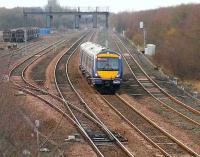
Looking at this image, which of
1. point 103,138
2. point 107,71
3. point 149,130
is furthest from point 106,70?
point 103,138

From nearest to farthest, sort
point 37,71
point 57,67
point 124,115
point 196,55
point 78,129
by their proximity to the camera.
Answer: point 78,129, point 124,115, point 37,71, point 57,67, point 196,55

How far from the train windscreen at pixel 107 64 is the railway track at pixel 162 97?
250cm

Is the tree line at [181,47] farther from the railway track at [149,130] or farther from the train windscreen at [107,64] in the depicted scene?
the railway track at [149,130]

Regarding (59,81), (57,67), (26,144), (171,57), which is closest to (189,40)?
(171,57)

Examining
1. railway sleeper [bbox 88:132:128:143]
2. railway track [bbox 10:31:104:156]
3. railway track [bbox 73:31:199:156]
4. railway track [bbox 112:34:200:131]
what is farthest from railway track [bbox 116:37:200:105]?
railway sleeper [bbox 88:132:128:143]

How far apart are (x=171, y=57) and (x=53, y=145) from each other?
3142 centimetres

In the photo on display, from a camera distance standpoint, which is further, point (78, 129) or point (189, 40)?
point (189, 40)

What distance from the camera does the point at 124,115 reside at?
22.2 m

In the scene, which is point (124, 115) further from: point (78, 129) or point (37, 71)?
point (37, 71)

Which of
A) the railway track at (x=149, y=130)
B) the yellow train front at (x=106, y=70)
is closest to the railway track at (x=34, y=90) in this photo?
the railway track at (x=149, y=130)

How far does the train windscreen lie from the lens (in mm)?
28234

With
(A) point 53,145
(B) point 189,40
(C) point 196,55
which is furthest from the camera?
(B) point 189,40

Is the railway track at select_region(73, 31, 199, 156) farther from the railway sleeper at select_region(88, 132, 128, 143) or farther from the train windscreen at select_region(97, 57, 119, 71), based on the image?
the train windscreen at select_region(97, 57, 119, 71)

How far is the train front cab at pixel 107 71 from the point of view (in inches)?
1098
